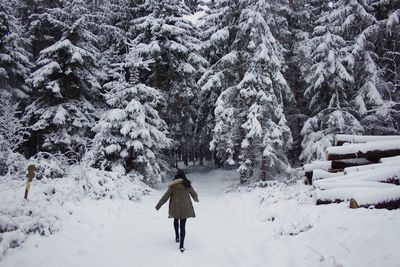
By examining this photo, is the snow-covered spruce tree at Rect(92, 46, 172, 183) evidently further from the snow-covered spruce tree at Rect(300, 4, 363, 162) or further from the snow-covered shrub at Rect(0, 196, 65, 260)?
the snow-covered spruce tree at Rect(300, 4, 363, 162)

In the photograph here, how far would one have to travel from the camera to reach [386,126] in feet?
65.1

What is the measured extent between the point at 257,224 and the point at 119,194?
562 centimetres

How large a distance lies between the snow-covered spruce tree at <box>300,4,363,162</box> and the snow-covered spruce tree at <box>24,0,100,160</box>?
1297cm

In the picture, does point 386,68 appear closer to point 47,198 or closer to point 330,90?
point 330,90

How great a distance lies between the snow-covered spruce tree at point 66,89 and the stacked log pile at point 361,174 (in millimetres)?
13429

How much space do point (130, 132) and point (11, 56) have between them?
11671 mm

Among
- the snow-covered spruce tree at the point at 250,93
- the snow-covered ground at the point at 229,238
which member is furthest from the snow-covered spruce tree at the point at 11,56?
the snow-covered ground at the point at 229,238

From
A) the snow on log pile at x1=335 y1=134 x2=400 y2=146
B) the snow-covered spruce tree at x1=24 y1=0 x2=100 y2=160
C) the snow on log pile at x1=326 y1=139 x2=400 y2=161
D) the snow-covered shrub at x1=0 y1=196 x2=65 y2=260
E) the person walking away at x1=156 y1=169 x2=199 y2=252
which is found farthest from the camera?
the snow-covered spruce tree at x1=24 y1=0 x2=100 y2=160

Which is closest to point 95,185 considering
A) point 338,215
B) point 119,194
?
point 119,194

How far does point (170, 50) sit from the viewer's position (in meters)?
22.0

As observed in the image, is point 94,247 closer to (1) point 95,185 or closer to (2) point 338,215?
(1) point 95,185

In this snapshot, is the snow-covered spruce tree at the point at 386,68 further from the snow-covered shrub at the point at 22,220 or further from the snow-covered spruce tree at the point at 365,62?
the snow-covered shrub at the point at 22,220

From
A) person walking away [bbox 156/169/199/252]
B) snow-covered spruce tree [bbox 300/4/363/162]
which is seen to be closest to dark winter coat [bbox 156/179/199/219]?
person walking away [bbox 156/169/199/252]

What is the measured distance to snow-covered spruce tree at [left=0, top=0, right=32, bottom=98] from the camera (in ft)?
72.1
